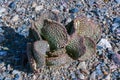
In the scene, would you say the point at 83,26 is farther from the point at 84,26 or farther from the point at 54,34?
the point at 54,34

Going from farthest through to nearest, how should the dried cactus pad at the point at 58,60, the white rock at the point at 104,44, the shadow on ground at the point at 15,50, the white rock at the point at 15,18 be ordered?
the white rock at the point at 15,18
the white rock at the point at 104,44
the shadow on ground at the point at 15,50
the dried cactus pad at the point at 58,60

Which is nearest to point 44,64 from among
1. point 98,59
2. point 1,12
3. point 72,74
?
point 72,74

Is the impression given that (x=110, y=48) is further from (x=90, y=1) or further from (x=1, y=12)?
(x=1, y=12)

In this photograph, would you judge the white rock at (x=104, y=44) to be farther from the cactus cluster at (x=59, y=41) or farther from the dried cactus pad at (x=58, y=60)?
the dried cactus pad at (x=58, y=60)

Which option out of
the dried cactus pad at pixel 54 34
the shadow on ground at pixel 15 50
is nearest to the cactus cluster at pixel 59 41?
the dried cactus pad at pixel 54 34

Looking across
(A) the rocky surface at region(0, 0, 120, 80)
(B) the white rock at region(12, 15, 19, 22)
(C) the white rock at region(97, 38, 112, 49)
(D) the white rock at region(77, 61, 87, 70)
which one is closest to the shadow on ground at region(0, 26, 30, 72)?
(A) the rocky surface at region(0, 0, 120, 80)

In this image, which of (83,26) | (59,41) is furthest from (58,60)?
(83,26)
